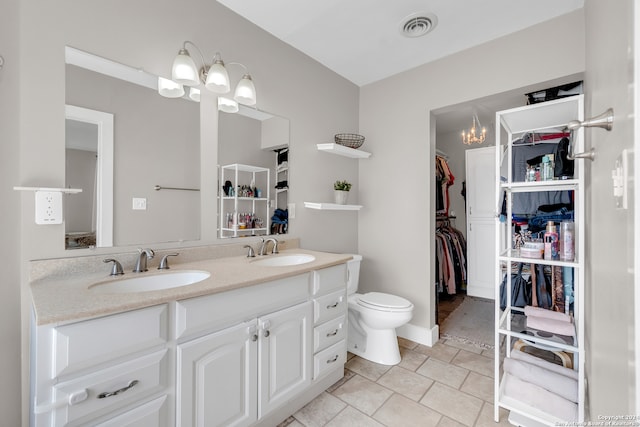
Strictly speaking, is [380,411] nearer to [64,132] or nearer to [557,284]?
[557,284]

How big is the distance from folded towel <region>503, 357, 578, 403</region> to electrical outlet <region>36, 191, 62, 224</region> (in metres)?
2.45

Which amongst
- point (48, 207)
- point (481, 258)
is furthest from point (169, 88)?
point (481, 258)

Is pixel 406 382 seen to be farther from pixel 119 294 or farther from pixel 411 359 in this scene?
pixel 119 294

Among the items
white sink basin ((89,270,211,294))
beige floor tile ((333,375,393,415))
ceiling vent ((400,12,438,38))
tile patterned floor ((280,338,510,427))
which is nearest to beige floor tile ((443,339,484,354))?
tile patterned floor ((280,338,510,427))

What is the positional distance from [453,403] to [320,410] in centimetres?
82

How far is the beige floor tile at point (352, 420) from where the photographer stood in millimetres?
1519

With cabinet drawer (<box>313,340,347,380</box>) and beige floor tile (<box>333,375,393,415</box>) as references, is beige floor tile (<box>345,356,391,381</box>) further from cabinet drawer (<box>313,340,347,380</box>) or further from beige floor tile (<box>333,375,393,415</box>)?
cabinet drawer (<box>313,340,347,380</box>)

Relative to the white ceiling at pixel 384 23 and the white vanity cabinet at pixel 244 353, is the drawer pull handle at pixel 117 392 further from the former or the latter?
the white ceiling at pixel 384 23

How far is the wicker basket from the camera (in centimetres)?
254

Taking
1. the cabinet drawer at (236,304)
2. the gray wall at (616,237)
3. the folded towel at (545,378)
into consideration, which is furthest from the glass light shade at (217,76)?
the folded towel at (545,378)

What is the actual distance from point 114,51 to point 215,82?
1.58 ft

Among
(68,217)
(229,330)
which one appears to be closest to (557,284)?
(229,330)

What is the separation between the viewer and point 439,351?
233cm

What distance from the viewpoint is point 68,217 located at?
4.17 ft
